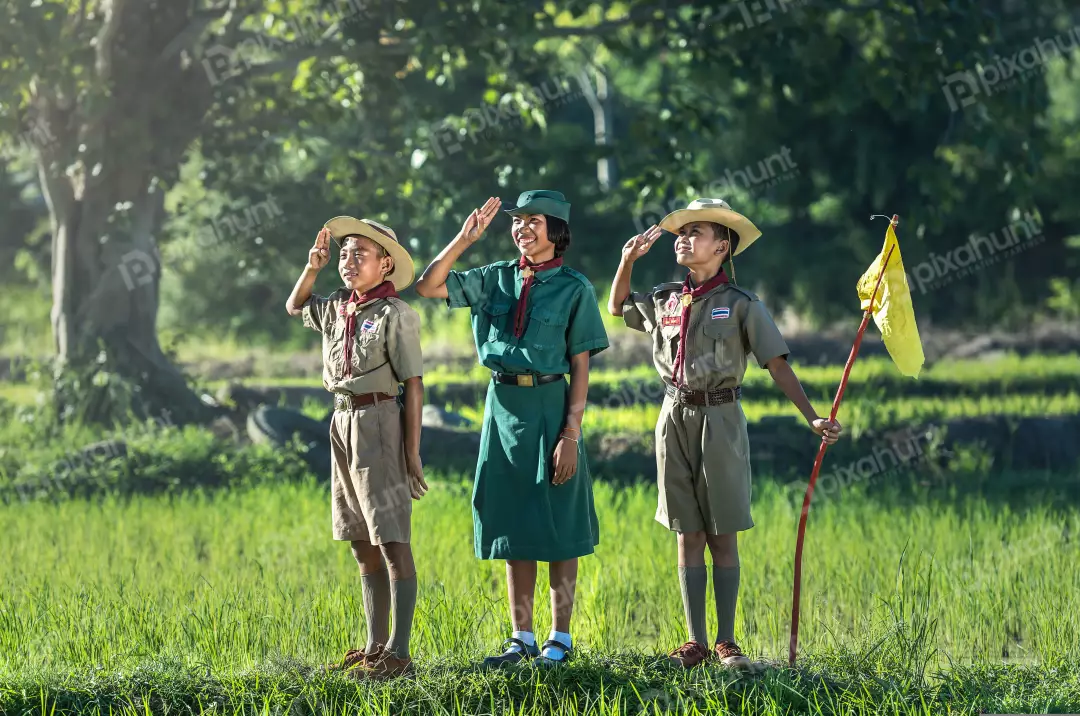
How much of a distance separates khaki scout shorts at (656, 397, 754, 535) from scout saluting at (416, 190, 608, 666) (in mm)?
308

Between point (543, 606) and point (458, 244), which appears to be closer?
point (458, 244)

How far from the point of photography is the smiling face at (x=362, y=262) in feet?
15.5

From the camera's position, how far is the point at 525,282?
15.8 ft

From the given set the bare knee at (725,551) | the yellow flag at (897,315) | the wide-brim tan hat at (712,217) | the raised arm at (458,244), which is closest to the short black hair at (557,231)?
the raised arm at (458,244)

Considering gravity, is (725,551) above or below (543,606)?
above

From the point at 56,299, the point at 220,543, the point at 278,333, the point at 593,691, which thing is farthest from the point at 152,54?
the point at 278,333

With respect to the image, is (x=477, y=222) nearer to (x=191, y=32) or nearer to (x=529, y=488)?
(x=529, y=488)

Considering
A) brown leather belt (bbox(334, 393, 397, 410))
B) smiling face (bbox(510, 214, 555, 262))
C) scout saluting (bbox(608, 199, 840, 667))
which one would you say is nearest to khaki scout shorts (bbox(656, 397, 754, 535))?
scout saluting (bbox(608, 199, 840, 667))

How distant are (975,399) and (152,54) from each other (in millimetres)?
8816

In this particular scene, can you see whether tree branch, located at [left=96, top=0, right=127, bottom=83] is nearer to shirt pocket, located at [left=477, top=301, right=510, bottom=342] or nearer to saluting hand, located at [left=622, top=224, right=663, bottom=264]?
shirt pocket, located at [left=477, top=301, right=510, bottom=342]

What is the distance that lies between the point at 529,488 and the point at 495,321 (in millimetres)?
612

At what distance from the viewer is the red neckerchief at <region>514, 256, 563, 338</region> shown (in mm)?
4777

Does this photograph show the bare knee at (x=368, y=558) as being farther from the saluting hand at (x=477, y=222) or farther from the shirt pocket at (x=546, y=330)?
the saluting hand at (x=477, y=222)

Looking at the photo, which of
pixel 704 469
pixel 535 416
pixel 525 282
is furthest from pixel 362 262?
pixel 704 469
